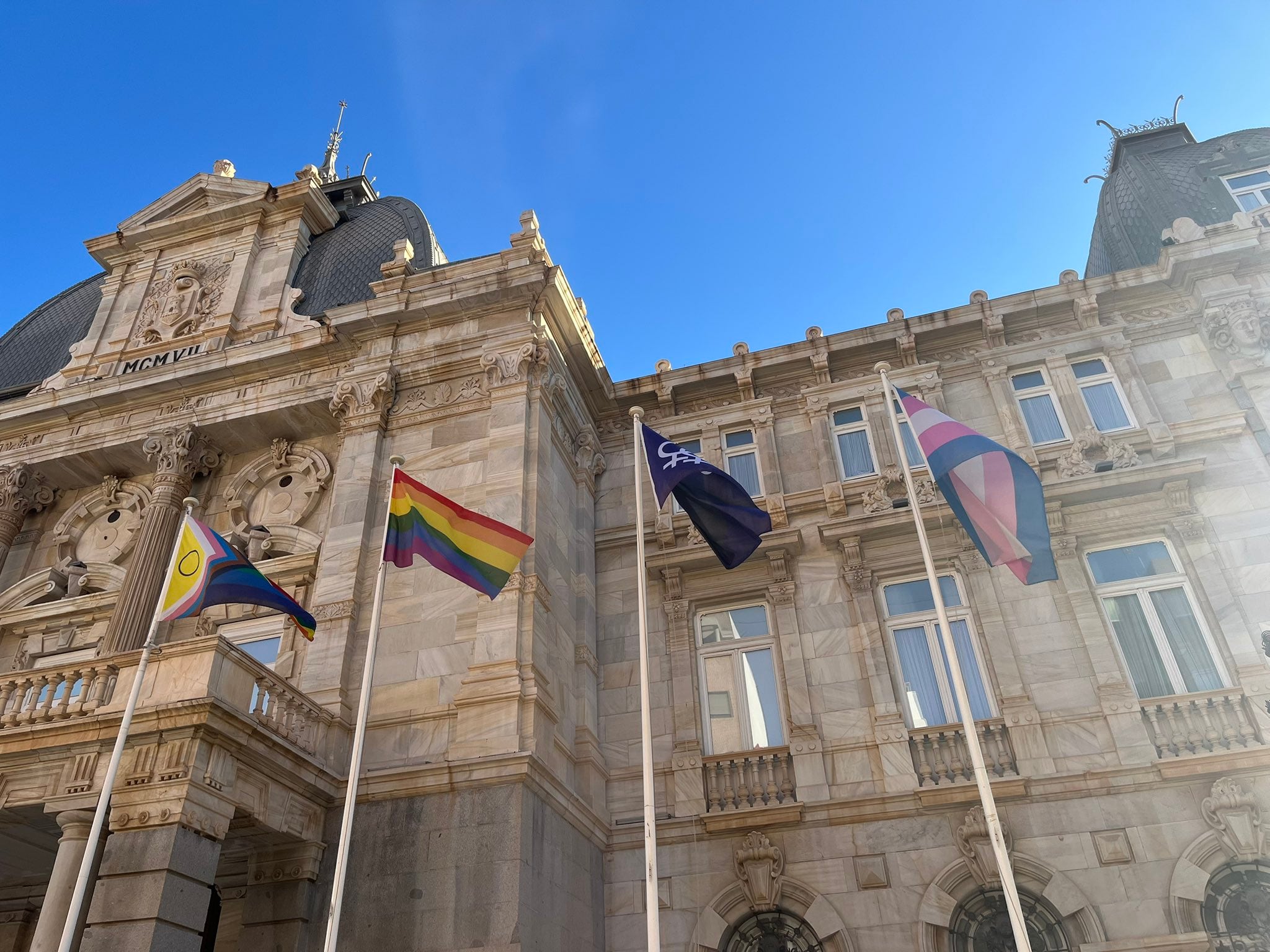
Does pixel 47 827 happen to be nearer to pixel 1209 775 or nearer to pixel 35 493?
pixel 35 493

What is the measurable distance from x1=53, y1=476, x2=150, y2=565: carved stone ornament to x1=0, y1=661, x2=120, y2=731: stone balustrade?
7.79 m

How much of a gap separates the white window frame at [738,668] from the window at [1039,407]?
700 centimetres

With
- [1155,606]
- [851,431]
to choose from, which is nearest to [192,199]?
[851,431]

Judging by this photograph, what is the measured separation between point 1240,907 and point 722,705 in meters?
8.75

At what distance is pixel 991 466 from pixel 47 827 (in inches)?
574

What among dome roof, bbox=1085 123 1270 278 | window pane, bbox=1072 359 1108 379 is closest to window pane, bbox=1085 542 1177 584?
window pane, bbox=1072 359 1108 379

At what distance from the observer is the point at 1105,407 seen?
19984mm

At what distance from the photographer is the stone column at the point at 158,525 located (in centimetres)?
1883

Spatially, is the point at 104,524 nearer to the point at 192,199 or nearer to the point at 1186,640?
the point at 192,199

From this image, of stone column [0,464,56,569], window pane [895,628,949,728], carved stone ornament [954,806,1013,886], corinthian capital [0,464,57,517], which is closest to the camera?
carved stone ornament [954,806,1013,886]

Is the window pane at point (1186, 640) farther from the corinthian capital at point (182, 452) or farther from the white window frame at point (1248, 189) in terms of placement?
the corinthian capital at point (182, 452)

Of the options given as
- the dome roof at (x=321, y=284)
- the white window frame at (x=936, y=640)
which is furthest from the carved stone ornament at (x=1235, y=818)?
the dome roof at (x=321, y=284)

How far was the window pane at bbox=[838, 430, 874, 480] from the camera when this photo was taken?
20734 mm

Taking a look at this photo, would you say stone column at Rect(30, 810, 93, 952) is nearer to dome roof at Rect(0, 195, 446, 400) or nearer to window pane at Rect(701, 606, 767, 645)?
window pane at Rect(701, 606, 767, 645)
